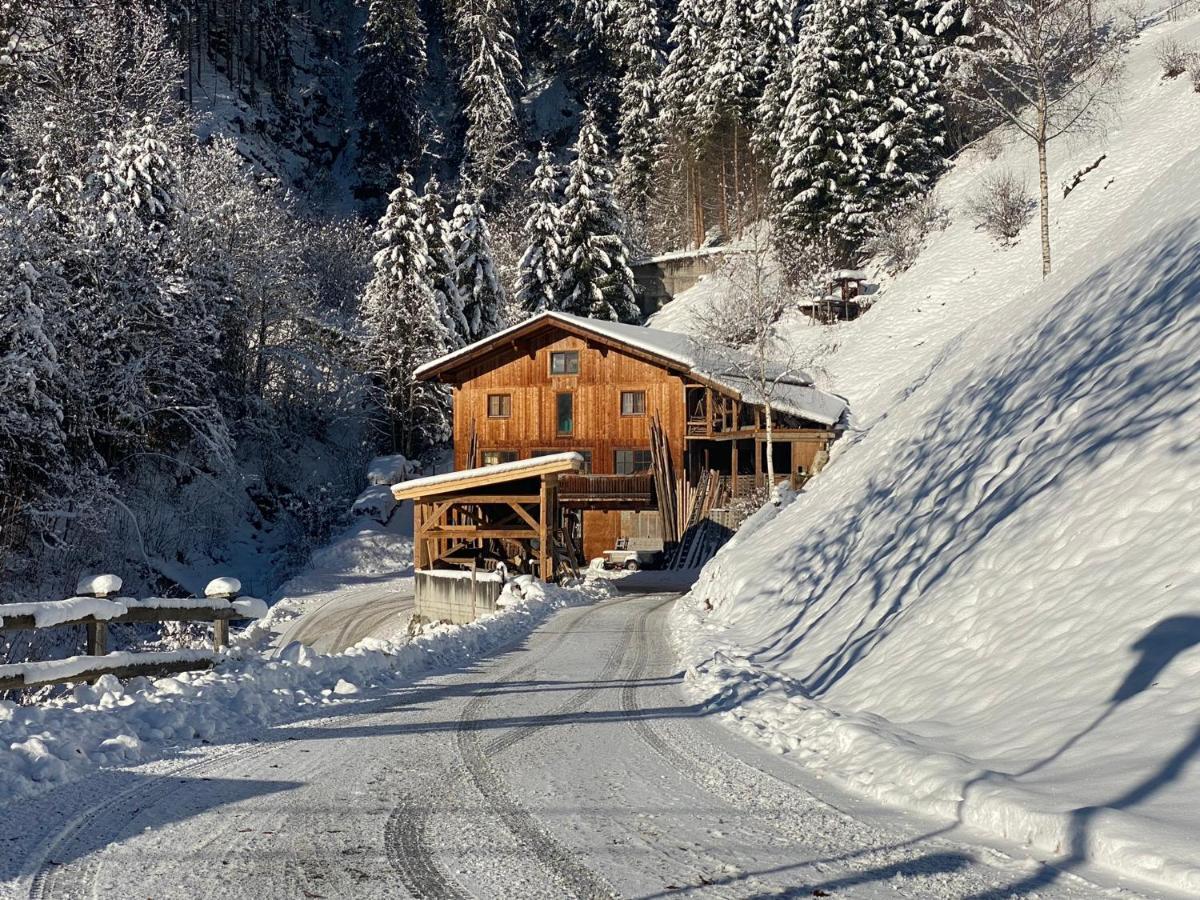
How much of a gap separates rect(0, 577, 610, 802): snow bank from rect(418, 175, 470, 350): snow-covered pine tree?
37.3m

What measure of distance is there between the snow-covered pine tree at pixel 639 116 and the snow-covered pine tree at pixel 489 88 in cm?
910

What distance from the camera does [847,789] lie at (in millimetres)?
6641

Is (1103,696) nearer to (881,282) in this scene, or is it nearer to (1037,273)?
A: (1037,273)

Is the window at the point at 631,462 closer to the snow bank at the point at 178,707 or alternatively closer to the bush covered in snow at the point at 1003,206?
the bush covered in snow at the point at 1003,206

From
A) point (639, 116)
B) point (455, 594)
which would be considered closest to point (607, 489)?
point (455, 594)

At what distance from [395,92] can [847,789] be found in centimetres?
8240

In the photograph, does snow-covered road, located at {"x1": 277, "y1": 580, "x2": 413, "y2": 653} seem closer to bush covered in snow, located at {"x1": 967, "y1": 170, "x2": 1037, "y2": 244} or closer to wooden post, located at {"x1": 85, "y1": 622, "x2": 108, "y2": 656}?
wooden post, located at {"x1": 85, "y1": 622, "x2": 108, "y2": 656}

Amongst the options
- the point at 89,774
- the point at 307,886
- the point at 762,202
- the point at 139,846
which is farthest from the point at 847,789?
the point at 762,202

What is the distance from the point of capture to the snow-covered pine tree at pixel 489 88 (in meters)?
75.0

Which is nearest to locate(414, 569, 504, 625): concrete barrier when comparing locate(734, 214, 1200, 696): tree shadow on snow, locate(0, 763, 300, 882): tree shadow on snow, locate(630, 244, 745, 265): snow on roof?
locate(734, 214, 1200, 696): tree shadow on snow

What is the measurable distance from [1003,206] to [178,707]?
147 feet

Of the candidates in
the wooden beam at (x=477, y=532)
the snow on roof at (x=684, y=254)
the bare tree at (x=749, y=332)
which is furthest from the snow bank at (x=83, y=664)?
the snow on roof at (x=684, y=254)

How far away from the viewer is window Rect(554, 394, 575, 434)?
3956 centimetres

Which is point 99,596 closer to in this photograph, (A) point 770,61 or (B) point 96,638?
(B) point 96,638
